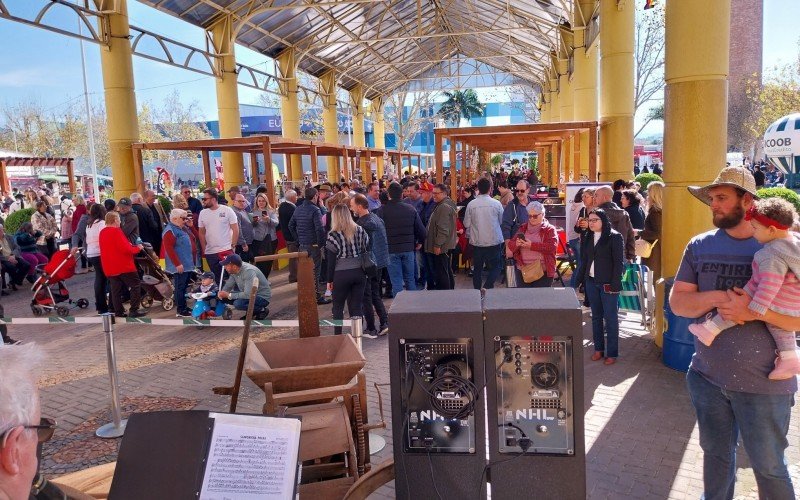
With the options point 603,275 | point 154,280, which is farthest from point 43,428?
point 154,280

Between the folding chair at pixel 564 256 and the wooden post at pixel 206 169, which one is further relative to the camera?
the wooden post at pixel 206 169

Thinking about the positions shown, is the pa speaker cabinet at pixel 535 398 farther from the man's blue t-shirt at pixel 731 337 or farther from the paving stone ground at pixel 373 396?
the paving stone ground at pixel 373 396

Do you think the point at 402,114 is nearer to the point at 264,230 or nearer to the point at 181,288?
the point at 264,230

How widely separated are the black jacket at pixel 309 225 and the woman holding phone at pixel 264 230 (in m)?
2.10

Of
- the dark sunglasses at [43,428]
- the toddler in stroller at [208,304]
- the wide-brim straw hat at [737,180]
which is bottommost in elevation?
the toddler in stroller at [208,304]

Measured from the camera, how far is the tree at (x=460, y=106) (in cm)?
6322

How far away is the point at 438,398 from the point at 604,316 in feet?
13.4

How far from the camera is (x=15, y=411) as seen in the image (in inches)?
69.8

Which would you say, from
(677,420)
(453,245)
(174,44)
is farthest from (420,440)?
(174,44)

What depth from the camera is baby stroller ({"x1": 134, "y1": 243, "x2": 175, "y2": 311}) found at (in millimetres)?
9312

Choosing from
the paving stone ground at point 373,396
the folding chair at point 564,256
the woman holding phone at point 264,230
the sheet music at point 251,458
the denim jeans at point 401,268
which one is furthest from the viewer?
the woman holding phone at point 264,230

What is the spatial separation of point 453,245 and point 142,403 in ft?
15.8

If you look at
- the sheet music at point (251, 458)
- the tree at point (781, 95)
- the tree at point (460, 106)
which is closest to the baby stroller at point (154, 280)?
the sheet music at point (251, 458)

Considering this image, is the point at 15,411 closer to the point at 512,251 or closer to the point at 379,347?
the point at 379,347
